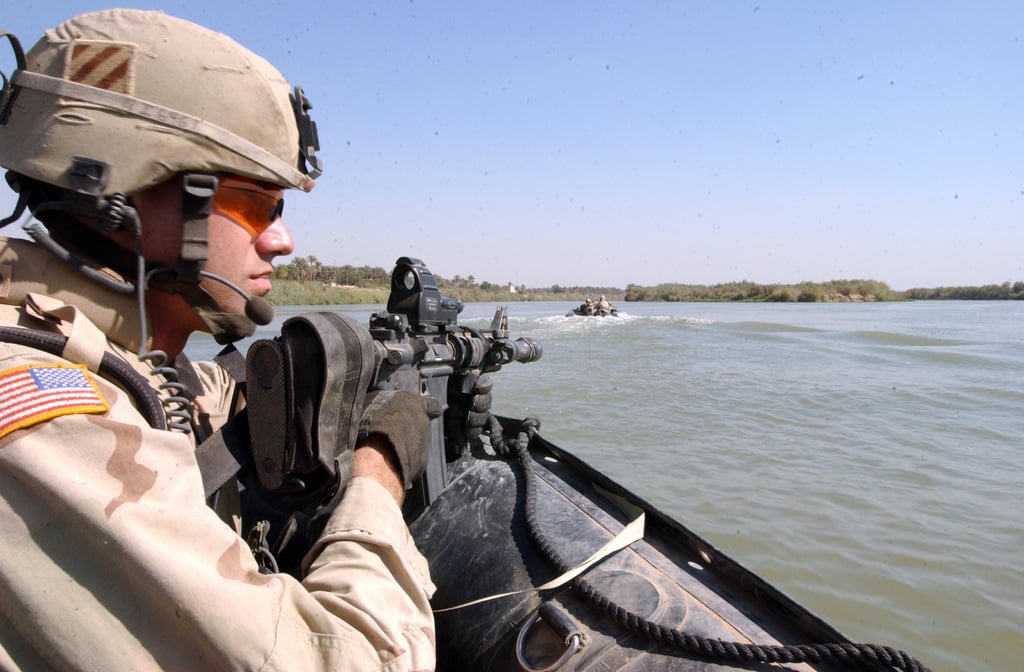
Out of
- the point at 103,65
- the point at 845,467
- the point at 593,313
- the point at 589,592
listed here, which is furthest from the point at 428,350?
the point at 593,313

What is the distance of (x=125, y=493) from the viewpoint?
3.15 feet

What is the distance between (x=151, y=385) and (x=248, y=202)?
0.50m

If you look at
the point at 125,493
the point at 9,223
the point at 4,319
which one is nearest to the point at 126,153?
the point at 9,223

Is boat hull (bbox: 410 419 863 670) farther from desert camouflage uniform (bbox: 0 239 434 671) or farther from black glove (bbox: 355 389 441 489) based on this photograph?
desert camouflage uniform (bbox: 0 239 434 671)

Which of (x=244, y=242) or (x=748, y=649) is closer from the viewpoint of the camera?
(x=244, y=242)

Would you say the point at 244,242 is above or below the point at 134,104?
below

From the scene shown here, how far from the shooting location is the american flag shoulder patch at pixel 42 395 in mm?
921

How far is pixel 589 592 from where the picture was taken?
2.00 m

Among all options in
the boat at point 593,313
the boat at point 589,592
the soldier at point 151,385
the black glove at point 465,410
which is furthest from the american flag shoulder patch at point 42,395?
the boat at point 593,313

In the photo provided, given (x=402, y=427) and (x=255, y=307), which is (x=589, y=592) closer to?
(x=402, y=427)

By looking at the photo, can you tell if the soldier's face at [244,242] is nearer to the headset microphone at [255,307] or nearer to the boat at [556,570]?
the headset microphone at [255,307]

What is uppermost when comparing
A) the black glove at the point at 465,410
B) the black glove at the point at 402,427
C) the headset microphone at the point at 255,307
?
the headset microphone at the point at 255,307

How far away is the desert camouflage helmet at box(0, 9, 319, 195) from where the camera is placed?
1.34m

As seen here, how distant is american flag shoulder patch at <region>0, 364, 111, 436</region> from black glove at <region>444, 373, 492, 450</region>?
208 centimetres
